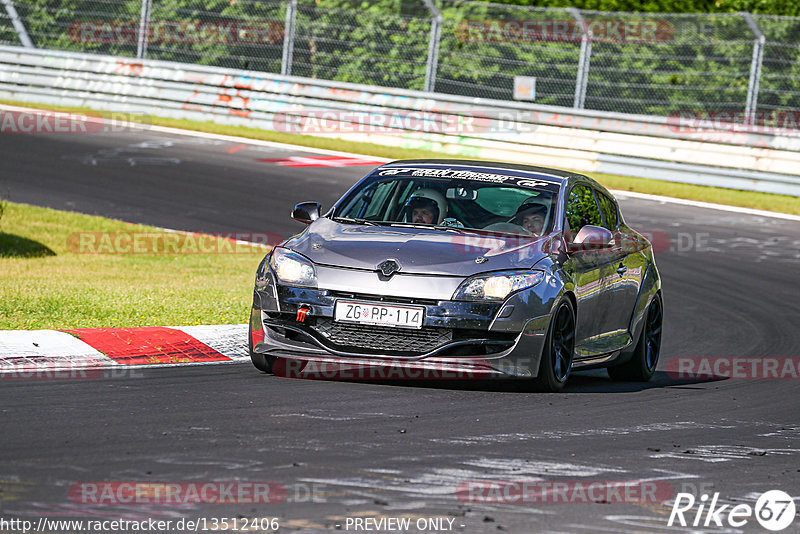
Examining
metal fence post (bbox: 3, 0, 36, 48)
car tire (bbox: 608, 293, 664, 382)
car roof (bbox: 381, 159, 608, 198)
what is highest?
metal fence post (bbox: 3, 0, 36, 48)

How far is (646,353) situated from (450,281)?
2761mm

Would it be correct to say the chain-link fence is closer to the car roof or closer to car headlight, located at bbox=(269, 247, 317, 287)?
the car roof

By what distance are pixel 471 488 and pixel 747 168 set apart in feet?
57.3

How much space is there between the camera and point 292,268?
28.7 ft

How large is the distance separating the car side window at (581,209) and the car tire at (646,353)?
0.93 metres

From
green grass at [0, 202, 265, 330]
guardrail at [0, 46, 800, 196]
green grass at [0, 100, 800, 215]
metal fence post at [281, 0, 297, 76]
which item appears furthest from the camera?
metal fence post at [281, 0, 297, 76]

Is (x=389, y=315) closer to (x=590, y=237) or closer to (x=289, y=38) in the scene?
(x=590, y=237)

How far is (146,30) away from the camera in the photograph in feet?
86.2

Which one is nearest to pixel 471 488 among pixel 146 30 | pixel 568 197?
pixel 568 197

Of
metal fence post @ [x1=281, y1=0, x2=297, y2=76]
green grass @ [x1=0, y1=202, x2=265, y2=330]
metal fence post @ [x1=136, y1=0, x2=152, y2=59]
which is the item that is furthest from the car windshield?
metal fence post @ [x1=136, y1=0, x2=152, y2=59]

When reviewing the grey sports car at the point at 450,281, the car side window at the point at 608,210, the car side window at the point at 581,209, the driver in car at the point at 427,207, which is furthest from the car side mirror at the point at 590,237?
the car side window at the point at 608,210

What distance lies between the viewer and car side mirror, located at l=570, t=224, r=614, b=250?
30.3 ft

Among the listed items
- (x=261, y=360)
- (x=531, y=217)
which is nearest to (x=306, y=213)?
(x=261, y=360)

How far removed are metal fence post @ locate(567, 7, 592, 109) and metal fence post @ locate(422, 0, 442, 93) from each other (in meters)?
2.33
